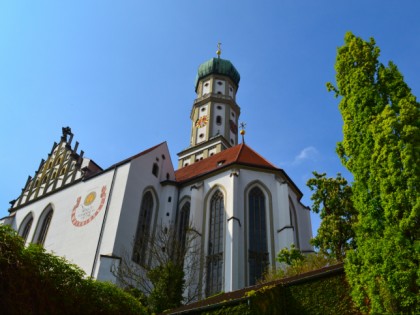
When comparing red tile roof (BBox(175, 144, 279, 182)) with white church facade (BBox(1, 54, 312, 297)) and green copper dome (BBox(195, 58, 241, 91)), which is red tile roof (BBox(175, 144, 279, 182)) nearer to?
white church facade (BBox(1, 54, 312, 297))

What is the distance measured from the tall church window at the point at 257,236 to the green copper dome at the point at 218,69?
2435 cm

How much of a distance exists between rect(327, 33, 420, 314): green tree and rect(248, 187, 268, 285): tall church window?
12688 millimetres

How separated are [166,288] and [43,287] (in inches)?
354

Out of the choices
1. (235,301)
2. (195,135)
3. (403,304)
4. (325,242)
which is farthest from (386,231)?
(195,135)

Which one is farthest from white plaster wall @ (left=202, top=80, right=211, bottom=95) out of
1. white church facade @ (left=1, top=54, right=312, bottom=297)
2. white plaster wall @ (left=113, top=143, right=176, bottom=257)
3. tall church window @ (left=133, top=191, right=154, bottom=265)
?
tall church window @ (left=133, top=191, right=154, bottom=265)

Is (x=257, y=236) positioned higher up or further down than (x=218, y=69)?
further down

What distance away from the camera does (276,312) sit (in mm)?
10352

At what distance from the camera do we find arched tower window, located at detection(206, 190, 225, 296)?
22.1 metres

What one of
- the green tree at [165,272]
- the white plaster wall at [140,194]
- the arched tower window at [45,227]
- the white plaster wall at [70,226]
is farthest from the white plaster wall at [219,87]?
the arched tower window at [45,227]

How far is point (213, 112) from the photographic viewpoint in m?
42.4

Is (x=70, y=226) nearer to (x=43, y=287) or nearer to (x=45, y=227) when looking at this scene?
(x=45, y=227)

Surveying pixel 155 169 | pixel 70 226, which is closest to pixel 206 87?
pixel 155 169

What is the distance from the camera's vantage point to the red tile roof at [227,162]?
26.7 meters

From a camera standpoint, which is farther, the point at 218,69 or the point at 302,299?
the point at 218,69
